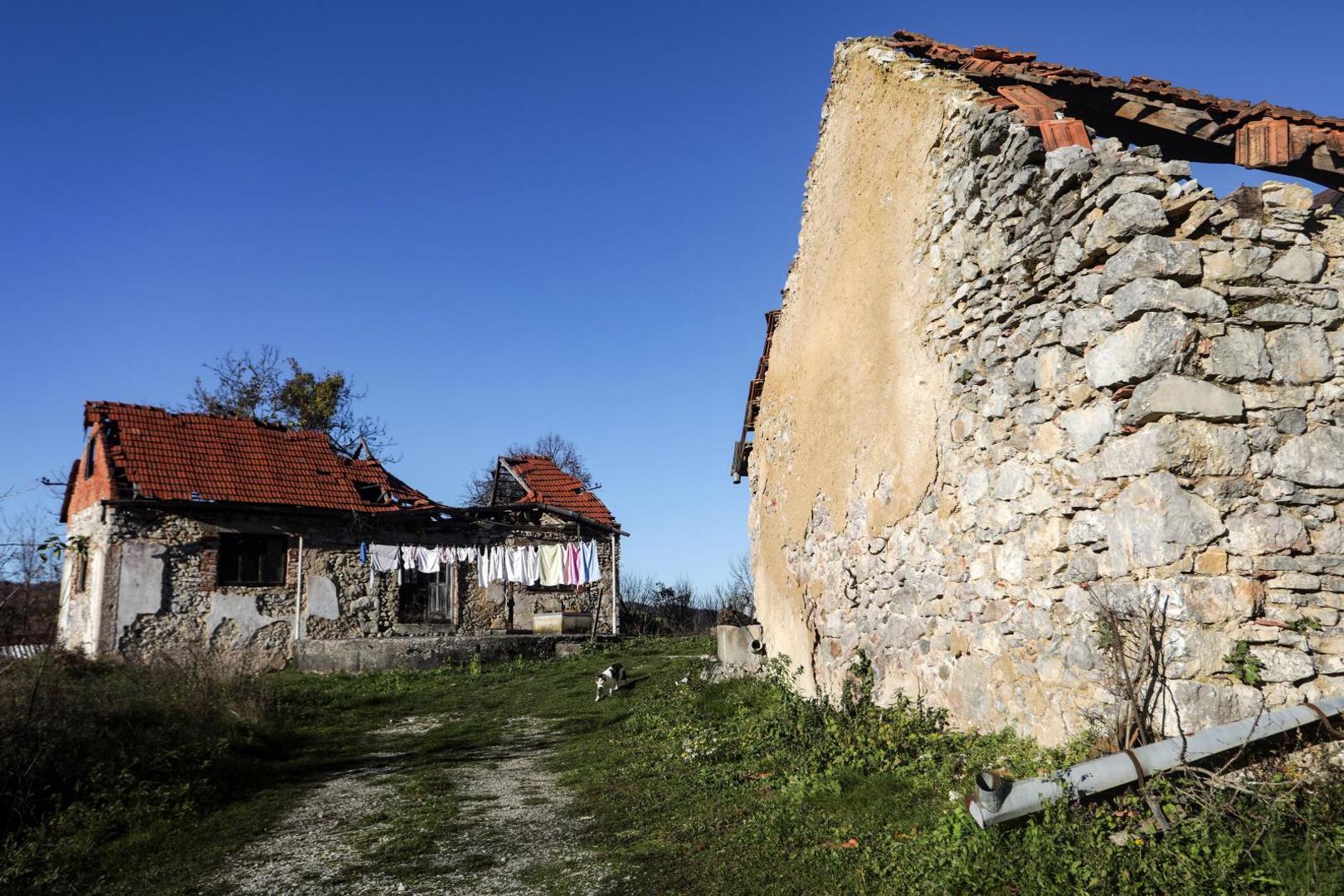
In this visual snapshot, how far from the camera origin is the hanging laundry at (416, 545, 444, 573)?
64.4ft

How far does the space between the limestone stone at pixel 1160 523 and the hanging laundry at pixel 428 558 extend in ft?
56.6

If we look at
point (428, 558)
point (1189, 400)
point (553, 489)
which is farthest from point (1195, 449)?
point (553, 489)

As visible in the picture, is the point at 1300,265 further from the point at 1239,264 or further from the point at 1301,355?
the point at 1301,355

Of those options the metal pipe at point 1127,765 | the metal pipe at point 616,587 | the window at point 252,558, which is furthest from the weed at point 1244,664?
the metal pipe at point 616,587

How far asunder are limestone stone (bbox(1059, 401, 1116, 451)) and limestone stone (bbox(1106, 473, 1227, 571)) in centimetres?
34

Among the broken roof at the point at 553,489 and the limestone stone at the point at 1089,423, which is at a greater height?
the broken roof at the point at 553,489

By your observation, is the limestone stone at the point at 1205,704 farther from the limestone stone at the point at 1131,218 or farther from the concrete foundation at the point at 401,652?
the concrete foundation at the point at 401,652

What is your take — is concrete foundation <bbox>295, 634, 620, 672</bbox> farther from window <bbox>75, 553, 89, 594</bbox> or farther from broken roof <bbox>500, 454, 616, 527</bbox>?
broken roof <bbox>500, 454, 616, 527</bbox>

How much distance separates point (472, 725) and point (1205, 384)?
29.9 ft

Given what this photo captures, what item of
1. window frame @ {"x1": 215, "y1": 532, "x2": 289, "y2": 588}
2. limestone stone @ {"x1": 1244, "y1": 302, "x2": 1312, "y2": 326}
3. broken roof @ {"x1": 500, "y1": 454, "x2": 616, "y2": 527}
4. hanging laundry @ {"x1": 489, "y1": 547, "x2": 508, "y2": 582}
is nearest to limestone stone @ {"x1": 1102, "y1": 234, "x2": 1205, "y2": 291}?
limestone stone @ {"x1": 1244, "y1": 302, "x2": 1312, "y2": 326}

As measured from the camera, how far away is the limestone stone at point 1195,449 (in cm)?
419

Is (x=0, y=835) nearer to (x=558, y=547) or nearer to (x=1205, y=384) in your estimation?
(x=1205, y=384)

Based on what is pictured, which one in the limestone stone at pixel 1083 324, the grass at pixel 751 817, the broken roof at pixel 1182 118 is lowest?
the grass at pixel 751 817

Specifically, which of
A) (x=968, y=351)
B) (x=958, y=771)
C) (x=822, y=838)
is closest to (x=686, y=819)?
(x=822, y=838)
